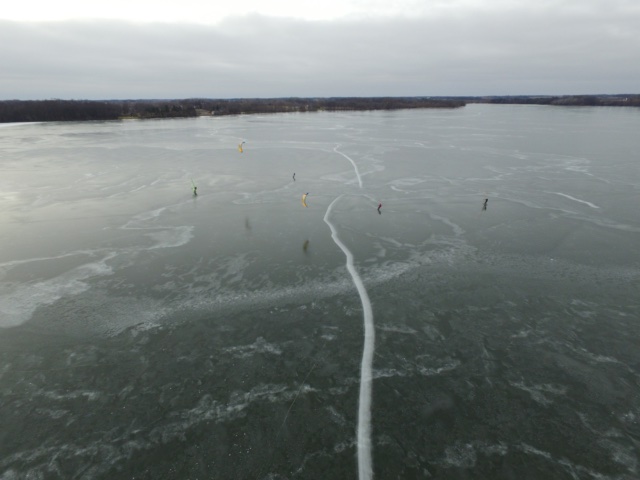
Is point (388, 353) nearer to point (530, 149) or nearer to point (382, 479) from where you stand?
point (382, 479)

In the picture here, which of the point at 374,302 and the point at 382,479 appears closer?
the point at 382,479

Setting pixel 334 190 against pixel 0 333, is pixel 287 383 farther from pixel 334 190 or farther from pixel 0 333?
pixel 334 190

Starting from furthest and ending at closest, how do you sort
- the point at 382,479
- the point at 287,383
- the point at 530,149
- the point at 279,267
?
the point at 530,149 → the point at 279,267 → the point at 287,383 → the point at 382,479

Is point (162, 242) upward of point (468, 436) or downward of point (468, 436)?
upward

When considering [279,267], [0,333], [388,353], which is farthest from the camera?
[279,267]

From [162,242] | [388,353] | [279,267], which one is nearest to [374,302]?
[388,353]

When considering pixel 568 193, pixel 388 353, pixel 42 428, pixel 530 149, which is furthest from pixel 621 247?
pixel 530 149
